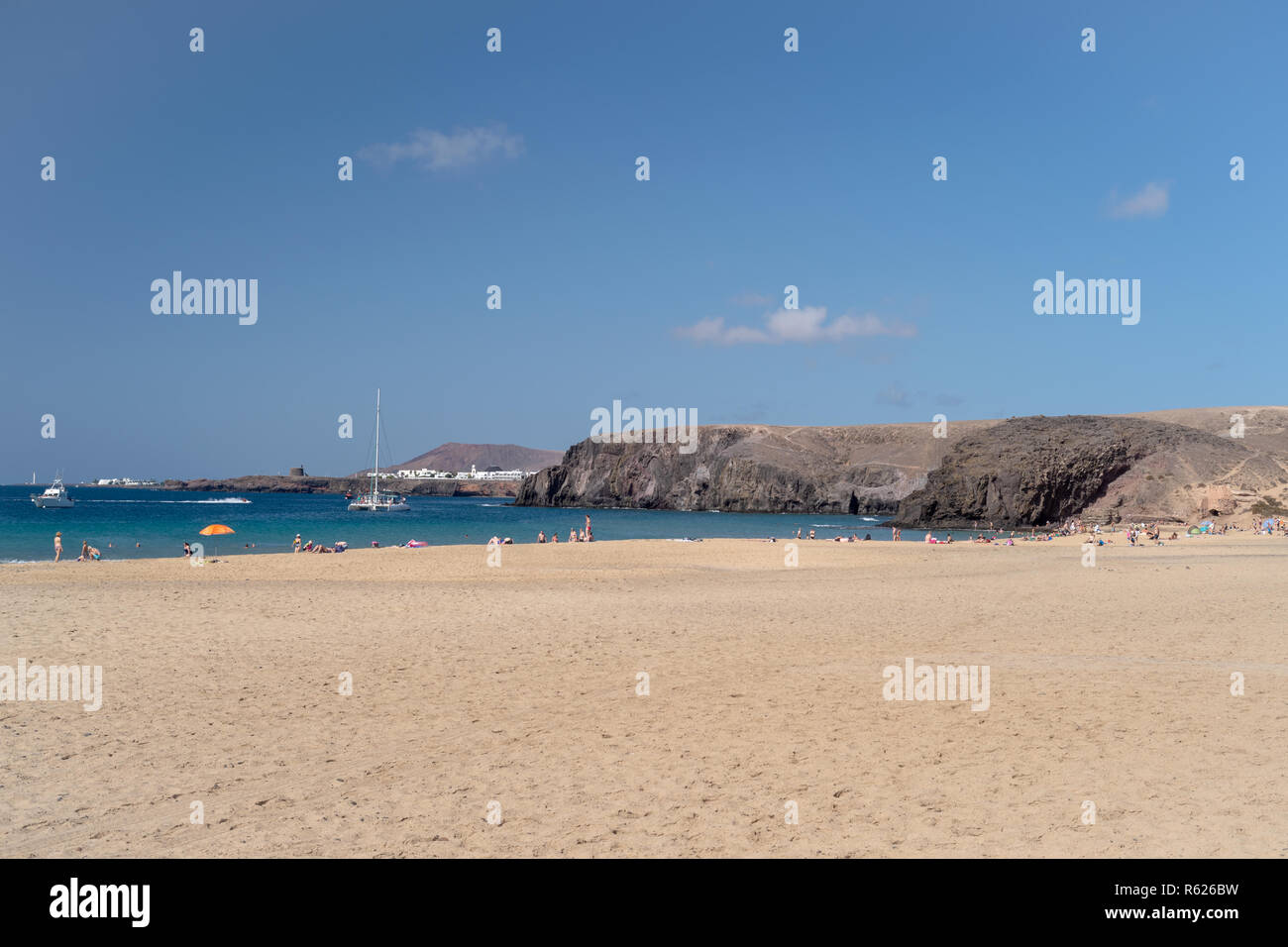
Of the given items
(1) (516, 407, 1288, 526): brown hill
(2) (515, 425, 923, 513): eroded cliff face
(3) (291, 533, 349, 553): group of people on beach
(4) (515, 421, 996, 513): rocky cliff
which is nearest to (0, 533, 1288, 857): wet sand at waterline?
(3) (291, 533, 349, 553): group of people on beach

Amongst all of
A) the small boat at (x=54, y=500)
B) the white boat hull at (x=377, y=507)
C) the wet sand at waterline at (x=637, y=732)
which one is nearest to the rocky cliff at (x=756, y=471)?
the white boat hull at (x=377, y=507)

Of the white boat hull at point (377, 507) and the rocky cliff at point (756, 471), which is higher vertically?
the rocky cliff at point (756, 471)

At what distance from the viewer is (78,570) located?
972 inches

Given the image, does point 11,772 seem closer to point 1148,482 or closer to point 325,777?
point 325,777

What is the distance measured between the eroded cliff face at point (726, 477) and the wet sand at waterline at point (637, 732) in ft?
366

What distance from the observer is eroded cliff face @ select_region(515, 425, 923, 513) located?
128 metres

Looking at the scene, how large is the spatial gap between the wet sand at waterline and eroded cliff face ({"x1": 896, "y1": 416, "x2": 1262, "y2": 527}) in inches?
2715

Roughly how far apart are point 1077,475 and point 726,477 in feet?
203

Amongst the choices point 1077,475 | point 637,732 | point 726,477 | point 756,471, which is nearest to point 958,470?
point 1077,475

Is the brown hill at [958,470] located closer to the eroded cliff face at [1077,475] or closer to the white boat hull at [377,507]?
the eroded cliff face at [1077,475]

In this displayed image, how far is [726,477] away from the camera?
449 feet

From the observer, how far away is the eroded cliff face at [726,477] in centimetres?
12794
